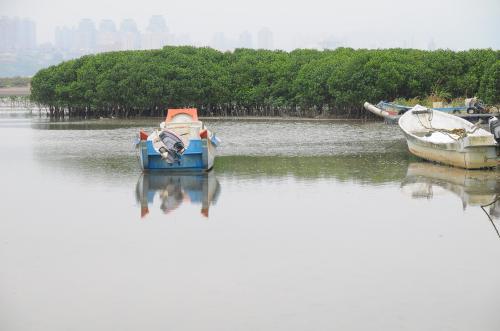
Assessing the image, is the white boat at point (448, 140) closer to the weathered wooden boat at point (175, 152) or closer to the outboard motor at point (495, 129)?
the outboard motor at point (495, 129)

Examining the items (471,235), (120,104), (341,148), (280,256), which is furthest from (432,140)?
(120,104)

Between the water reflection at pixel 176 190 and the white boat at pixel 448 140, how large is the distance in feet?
21.2

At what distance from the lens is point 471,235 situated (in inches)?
532

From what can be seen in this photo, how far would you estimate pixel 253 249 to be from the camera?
41.6 ft

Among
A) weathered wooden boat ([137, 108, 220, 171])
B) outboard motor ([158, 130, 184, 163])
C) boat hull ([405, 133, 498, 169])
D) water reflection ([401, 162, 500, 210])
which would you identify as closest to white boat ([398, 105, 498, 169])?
boat hull ([405, 133, 498, 169])

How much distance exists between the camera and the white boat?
21.2 m

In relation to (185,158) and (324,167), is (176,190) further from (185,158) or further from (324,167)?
(324,167)

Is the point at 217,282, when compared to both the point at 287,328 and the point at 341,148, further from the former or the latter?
the point at 341,148

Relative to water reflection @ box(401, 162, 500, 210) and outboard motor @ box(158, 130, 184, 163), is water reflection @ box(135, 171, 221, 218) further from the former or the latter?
water reflection @ box(401, 162, 500, 210)

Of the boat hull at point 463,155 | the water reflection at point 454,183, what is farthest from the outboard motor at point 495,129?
the water reflection at point 454,183

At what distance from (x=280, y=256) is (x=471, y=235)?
3505mm

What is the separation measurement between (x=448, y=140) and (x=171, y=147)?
26.6 feet

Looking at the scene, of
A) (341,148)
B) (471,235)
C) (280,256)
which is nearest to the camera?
(280,256)

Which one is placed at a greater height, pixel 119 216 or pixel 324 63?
pixel 324 63
